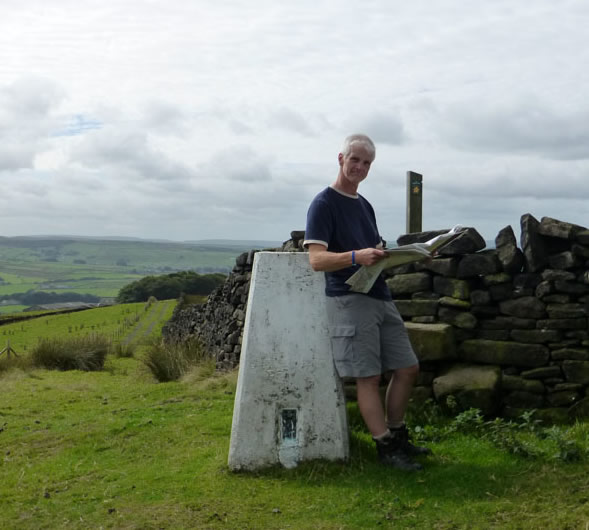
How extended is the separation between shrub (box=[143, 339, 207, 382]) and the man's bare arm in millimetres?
6429

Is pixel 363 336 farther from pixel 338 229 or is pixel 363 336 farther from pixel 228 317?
pixel 228 317

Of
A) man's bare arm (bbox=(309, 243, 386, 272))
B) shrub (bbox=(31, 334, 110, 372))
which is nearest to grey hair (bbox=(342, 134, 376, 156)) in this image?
man's bare arm (bbox=(309, 243, 386, 272))

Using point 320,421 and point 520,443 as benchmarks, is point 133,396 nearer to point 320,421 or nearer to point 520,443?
point 320,421

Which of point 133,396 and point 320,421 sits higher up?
point 320,421

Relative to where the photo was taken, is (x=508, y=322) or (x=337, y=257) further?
(x=508, y=322)

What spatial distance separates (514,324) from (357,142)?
2569 mm

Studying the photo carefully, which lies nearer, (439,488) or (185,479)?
(439,488)

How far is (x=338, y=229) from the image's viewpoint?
175 inches

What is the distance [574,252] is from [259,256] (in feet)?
9.26

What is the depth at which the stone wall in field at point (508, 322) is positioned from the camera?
5660 millimetres

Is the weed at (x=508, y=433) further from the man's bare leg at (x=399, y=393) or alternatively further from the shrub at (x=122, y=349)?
the shrub at (x=122, y=349)

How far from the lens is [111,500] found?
14.3 feet

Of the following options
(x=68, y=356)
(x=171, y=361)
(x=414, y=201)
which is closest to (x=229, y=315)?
(x=171, y=361)

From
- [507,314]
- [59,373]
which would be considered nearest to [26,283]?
[59,373]
